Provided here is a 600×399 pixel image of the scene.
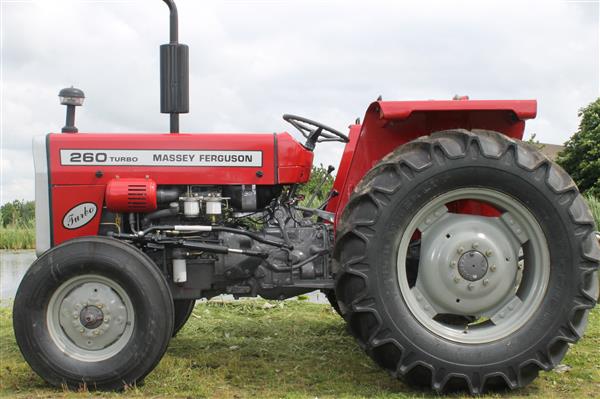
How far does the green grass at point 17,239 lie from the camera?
10.5m

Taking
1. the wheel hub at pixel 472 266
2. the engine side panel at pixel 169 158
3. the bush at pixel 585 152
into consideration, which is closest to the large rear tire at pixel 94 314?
the engine side panel at pixel 169 158

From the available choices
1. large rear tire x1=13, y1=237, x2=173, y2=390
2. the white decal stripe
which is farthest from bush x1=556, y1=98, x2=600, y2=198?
large rear tire x1=13, y1=237, x2=173, y2=390

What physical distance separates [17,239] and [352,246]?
8.47 m

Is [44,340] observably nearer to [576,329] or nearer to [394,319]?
[394,319]

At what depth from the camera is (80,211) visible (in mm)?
4055

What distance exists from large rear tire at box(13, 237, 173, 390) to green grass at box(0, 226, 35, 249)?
736 cm

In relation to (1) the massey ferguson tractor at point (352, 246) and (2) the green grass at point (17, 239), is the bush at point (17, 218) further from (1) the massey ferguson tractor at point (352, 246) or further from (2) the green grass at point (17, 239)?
(1) the massey ferguson tractor at point (352, 246)

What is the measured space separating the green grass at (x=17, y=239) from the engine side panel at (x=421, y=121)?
7.77m

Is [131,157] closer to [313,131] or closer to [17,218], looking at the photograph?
[313,131]

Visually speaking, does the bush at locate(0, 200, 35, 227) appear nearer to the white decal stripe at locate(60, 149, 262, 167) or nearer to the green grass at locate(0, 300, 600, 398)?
the green grass at locate(0, 300, 600, 398)

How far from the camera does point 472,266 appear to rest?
3.62m

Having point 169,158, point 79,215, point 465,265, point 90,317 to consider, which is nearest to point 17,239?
point 79,215

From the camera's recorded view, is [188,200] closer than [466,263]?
No

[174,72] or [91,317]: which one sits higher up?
[174,72]
